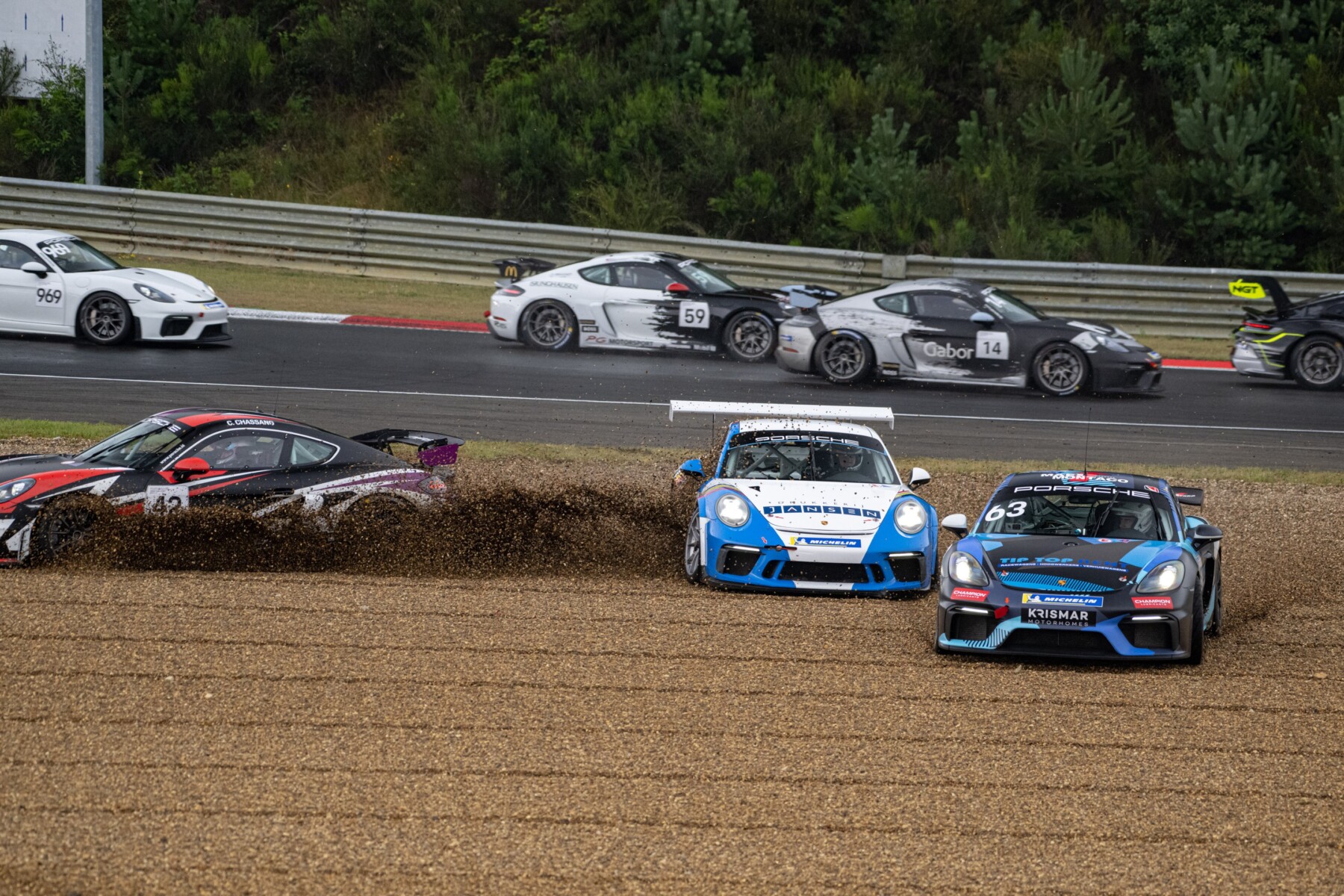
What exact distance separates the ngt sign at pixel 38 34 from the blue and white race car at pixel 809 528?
25.4 metres

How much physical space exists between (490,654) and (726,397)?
934 cm

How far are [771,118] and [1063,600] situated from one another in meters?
21.3

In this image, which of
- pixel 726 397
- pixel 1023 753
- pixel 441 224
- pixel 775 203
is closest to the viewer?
pixel 1023 753

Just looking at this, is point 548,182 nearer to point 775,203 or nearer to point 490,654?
point 775,203

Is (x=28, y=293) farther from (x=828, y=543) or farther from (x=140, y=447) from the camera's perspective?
(x=828, y=543)

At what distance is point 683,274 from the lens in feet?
63.2

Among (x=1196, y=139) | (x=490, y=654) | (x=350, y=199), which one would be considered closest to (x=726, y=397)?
(x=490, y=654)

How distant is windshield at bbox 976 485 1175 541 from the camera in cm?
884

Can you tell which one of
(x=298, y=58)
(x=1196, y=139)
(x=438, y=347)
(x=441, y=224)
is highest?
(x=298, y=58)

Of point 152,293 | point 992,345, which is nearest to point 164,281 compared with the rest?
point 152,293

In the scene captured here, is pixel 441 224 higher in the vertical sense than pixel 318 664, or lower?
higher

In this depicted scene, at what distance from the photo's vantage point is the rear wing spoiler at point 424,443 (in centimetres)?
1094

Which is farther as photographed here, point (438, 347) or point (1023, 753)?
point (438, 347)

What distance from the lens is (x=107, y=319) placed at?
18047 mm
